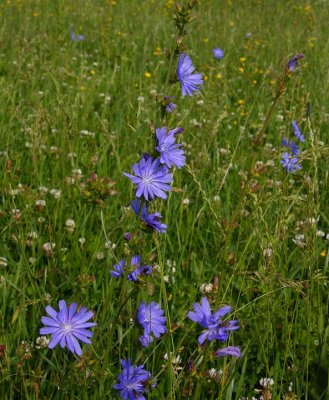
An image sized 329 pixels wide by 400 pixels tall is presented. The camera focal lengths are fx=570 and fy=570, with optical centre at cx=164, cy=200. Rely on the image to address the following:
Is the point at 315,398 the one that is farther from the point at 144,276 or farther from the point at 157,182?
the point at 157,182

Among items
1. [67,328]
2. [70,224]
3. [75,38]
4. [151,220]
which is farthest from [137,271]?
[75,38]

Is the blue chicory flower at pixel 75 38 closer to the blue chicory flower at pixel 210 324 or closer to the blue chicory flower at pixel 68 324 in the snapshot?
the blue chicory flower at pixel 68 324

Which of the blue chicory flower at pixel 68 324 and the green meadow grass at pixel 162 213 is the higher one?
the green meadow grass at pixel 162 213

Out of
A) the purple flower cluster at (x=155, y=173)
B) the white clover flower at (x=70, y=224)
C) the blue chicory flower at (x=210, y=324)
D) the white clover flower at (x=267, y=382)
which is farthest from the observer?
the white clover flower at (x=70, y=224)

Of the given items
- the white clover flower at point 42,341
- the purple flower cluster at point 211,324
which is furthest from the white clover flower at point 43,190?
the purple flower cluster at point 211,324

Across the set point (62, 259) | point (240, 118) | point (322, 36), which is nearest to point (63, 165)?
point (62, 259)

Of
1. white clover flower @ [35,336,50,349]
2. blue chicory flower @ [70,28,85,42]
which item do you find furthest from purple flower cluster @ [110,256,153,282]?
blue chicory flower @ [70,28,85,42]

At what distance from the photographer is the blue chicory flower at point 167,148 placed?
4.95ft

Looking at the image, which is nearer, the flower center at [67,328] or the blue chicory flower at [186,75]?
the flower center at [67,328]

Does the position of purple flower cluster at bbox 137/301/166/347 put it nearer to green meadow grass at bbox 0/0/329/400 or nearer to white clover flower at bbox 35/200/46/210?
green meadow grass at bbox 0/0/329/400

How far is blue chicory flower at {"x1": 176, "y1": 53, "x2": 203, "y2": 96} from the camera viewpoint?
1619 millimetres

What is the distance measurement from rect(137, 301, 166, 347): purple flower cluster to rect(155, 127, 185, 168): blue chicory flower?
397 millimetres

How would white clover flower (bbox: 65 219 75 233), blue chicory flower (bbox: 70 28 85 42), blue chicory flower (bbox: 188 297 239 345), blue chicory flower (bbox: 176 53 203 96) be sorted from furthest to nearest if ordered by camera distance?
blue chicory flower (bbox: 70 28 85 42) < white clover flower (bbox: 65 219 75 233) < blue chicory flower (bbox: 176 53 203 96) < blue chicory flower (bbox: 188 297 239 345)

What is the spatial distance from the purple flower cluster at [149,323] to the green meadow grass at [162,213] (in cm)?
6
